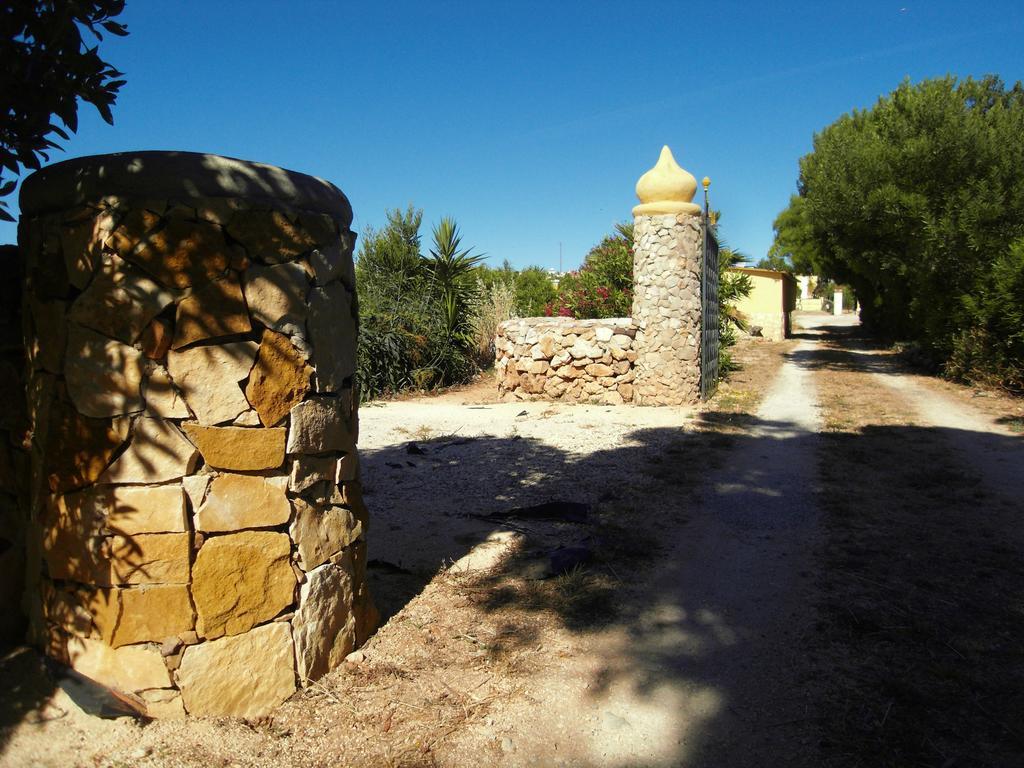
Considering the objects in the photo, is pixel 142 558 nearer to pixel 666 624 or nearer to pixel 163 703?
pixel 163 703

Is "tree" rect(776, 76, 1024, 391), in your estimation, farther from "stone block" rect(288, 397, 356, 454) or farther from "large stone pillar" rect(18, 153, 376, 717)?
"large stone pillar" rect(18, 153, 376, 717)

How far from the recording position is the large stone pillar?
248cm

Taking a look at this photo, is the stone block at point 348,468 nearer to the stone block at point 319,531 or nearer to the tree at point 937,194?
A: the stone block at point 319,531

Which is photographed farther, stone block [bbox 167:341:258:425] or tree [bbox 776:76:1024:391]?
tree [bbox 776:76:1024:391]

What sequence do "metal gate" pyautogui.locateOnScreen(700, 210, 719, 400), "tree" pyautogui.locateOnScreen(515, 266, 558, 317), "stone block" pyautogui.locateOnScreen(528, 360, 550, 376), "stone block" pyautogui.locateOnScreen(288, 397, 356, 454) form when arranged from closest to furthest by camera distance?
"stone block" pyautogui.locateOnScreen(288, 397, 356, 454), "metal gate" pyautogui.locateOnScreen(700, 210, 719, 400), "stone block" pyautogui.locateOnScreen(528, 360, 550, 376), "tree" pyautogui.locateOnScreen(515, 266, 558, 317)

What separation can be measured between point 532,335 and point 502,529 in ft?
20.9

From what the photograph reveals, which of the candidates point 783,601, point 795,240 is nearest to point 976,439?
point 783,601

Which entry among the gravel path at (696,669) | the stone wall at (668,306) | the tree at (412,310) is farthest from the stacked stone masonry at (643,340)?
the gravel path at (696,669)

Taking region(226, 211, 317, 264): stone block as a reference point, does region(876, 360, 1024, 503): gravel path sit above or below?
below

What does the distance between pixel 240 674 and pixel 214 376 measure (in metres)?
1.06

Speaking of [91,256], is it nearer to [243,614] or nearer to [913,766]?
[243,614]

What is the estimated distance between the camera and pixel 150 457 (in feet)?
8.20

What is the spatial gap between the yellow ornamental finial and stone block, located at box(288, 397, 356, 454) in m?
7.33

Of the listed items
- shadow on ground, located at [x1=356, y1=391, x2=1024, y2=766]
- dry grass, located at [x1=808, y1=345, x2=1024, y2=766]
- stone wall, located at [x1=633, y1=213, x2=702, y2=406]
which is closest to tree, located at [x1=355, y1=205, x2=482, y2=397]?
stone wall, located at [x1=633, y1=213, x2=702, y2=406]
